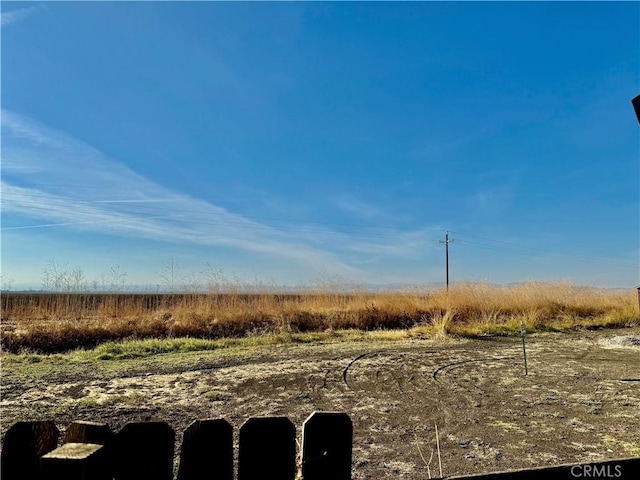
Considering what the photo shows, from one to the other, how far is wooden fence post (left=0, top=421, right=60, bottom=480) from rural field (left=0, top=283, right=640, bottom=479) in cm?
131

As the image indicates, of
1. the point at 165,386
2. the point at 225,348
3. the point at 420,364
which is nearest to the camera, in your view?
the point at 165,386

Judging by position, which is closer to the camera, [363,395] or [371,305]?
[363,395]

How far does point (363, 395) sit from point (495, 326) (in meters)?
5.81

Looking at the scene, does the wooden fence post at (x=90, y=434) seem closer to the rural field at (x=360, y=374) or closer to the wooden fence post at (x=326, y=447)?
the wooden fence post at (x=326, y=447)

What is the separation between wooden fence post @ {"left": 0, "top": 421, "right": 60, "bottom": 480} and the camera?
3.15ft

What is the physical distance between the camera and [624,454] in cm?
244

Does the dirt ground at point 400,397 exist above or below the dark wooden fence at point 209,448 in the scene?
below

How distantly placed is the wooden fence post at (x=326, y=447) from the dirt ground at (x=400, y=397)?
1.49 metres

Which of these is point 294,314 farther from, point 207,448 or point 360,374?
point 207,448

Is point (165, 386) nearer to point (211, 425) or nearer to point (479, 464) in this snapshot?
point (479, 464)

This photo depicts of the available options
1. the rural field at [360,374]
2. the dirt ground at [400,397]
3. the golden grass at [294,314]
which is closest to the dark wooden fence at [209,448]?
the rural field at [360,374]

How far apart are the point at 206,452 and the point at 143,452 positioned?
0.50 ft

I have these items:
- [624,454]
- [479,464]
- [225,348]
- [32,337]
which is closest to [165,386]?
[225,348]

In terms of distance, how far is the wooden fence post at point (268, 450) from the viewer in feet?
3.27
